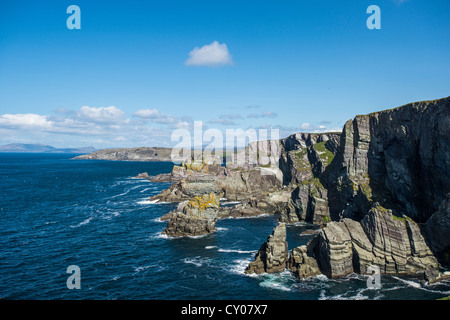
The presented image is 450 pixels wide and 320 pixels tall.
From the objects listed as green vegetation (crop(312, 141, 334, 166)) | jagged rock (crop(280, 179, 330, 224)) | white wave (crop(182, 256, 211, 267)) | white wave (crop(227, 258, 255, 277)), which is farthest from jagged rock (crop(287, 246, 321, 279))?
green vegetation (crop(312, 141, 334, 166))

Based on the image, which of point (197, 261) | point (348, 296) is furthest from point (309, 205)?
point (348, 296)

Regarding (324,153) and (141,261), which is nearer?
(141,261)

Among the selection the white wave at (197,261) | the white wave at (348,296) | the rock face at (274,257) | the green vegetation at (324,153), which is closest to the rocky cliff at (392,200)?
the rock face at (274,257)

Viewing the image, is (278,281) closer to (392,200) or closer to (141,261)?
(141,261)

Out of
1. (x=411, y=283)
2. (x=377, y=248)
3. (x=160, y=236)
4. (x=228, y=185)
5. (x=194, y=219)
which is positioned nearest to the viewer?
(x=411, y=283)

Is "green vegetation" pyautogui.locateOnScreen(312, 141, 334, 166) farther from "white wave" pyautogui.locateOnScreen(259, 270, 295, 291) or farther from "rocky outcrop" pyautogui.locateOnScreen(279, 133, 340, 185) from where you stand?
"white wave" pyautogui.locateOnScreen(259, 270, 295, 291)
